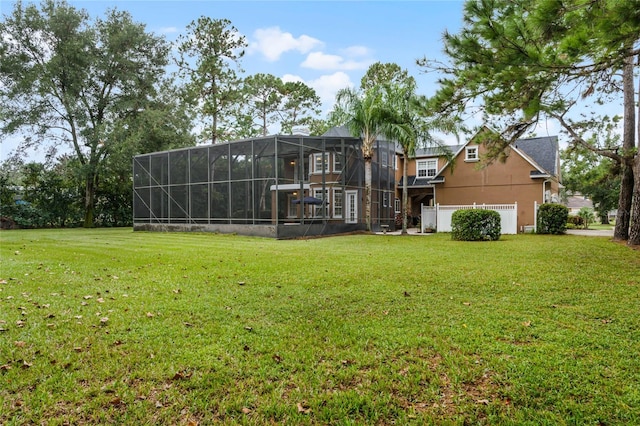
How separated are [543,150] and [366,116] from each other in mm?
11743

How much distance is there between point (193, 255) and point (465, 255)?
6.73 metres

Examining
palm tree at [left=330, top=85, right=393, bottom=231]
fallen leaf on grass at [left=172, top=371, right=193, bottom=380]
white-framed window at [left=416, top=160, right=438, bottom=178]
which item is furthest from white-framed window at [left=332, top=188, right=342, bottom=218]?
fallen leaf on grass at [left=172, top=371, right=193, bottom=380]

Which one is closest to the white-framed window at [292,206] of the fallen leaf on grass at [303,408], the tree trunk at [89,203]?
the fallen leaf on grass at [303,408]

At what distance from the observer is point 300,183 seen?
16.5 metres

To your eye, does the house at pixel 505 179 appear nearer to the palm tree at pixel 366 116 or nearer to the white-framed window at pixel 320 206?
the palm tree at pixel 366 116

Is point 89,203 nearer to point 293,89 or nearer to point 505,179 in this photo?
point 293,89

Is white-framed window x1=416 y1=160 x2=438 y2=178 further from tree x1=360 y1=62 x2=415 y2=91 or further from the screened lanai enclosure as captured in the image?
tree x1=360 y1=62 x2=415 y2=91

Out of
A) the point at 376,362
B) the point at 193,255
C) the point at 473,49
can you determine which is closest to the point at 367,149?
the point at 193,255

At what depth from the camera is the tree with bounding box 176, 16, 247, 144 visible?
2933 cm

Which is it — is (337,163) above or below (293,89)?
below

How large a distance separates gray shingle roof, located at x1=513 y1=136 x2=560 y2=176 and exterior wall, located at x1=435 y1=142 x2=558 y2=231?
1530 mm

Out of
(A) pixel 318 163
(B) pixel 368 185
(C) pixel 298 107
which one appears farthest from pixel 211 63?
(B) pixel 368 185

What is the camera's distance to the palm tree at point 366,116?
17531 mm

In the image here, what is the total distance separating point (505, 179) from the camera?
784 inches
